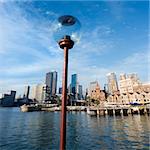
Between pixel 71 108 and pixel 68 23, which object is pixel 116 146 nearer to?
pixel 68 23

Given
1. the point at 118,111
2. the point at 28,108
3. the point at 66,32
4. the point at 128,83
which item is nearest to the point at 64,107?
the point at 66,32

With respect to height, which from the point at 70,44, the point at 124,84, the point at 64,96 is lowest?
the point at 64,96

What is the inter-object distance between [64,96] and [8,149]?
2612cm

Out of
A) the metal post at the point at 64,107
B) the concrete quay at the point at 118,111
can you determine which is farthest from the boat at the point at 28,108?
the metal post at the point at 64,107

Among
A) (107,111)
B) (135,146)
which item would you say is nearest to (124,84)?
(107,111)

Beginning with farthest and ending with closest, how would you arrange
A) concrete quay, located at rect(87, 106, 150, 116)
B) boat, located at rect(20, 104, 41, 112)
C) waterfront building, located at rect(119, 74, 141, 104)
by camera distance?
waterfront building, located at rect(119, 74, 141, 104), boat, located at rect(20, 104, 41, 112), concrete quay, located at rect(87, 106, 150, 116)

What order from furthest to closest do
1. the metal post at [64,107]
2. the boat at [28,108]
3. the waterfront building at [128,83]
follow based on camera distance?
the waterfront building at [128,83], the boat at [28,108], the metal post at [64,107]

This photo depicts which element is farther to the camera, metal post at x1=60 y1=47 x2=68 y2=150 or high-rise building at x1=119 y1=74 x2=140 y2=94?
high-rise building at x1=119 y1=74 x2=140 y2=94

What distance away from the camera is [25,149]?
25812 mm

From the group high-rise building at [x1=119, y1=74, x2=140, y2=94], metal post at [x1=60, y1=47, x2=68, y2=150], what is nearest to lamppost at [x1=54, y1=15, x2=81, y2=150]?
metal post at [x1=60, y1=47, x2=68, y2=150]

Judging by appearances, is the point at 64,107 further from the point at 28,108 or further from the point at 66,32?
the point at 28,108

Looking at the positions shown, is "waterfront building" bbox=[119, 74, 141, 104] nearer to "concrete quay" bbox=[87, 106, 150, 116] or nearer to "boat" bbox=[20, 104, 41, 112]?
"concrete quay" bbox=[87, 106, 150, 116]

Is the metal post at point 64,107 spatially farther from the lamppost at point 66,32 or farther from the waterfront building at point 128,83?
the waterfront building at point 128,83

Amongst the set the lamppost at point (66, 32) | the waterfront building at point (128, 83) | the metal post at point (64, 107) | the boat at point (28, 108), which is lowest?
the metal post at point (64, 107)
